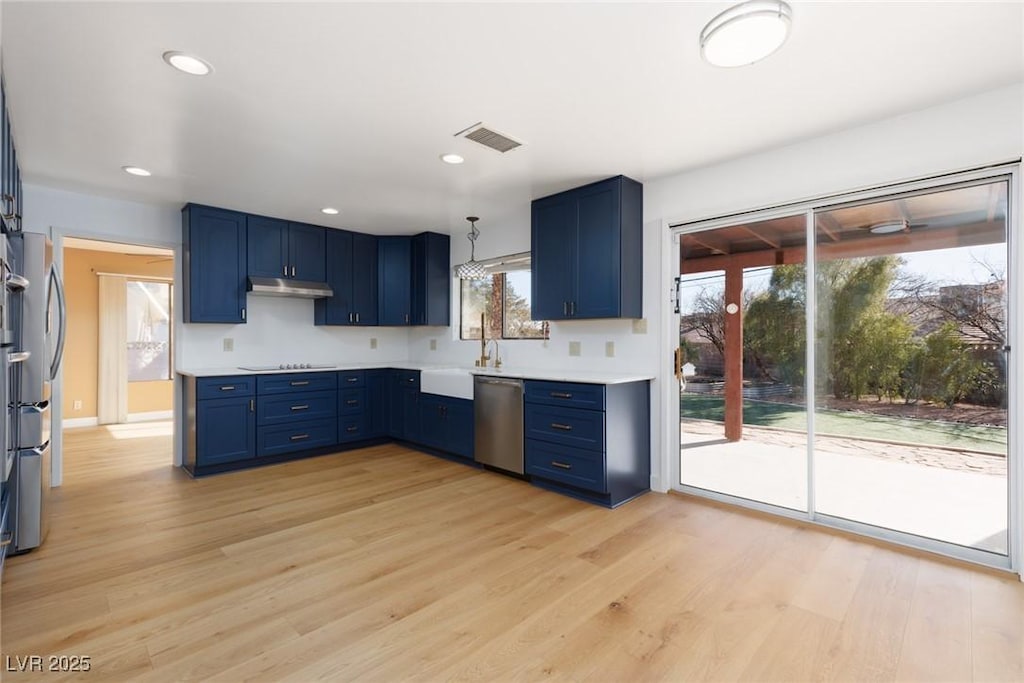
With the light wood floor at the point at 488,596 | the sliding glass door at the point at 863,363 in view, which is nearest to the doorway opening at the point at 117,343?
the light wood floor at the point at 488,596

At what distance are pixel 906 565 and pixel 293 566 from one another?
310 cm

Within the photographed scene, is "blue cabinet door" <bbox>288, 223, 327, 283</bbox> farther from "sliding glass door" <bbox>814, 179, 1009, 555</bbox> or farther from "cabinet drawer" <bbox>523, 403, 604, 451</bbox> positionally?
"sliding glass door" <bbox>814, 179, 1009, 555</bbox>

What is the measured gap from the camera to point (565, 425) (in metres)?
3.62

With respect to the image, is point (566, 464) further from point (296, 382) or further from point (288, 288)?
A: point (288, 288)

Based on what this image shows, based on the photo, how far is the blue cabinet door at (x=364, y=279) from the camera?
546cm

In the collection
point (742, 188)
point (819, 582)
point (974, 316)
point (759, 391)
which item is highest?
point (742, 188)

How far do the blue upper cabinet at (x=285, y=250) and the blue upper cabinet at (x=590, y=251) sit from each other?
2434 millimetres

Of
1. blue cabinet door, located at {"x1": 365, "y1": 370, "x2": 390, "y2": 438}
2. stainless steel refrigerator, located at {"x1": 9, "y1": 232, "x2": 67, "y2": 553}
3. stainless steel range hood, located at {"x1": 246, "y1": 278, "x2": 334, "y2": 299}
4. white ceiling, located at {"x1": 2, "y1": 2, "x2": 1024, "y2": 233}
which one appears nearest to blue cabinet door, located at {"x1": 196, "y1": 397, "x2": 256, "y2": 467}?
stainless steel range hood, located at {"x1": 246, "y1": 278, "x2": 334, "y2": 299}

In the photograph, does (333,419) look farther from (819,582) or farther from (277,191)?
(819,582)

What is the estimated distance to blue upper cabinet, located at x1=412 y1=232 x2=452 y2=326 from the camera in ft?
18.2

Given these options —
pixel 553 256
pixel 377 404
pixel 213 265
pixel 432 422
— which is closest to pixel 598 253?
pixel 553 256

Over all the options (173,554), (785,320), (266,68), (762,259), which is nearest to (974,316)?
(785,320)

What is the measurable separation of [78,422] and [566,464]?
6.55m

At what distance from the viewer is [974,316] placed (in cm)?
257
